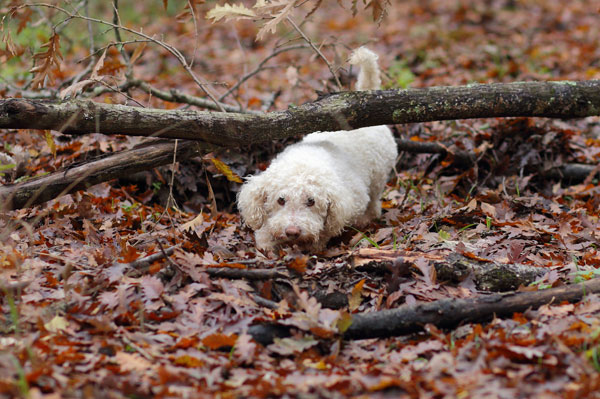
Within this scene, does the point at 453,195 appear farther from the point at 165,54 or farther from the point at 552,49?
the point at 165,54

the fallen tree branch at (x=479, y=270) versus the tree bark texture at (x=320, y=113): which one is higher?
the tree bark texture at (x=320, y=113)

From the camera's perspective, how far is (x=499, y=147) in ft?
21.4

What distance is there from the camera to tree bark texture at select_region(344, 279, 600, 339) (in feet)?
10.1

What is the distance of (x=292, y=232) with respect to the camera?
13.9 ft

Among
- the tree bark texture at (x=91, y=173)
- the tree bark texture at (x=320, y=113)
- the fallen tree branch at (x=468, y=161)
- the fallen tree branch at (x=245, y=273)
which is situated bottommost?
the fallen tree branch at (x=468, y=161)

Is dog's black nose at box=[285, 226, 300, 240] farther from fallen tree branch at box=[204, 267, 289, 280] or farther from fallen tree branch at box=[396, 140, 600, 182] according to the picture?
Result: fallen tree branch at box=[396, 140, 600, 182]

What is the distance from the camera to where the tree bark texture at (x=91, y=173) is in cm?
413

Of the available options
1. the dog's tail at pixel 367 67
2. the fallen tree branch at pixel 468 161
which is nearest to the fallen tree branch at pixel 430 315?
the dog's tail at pixel 367 67

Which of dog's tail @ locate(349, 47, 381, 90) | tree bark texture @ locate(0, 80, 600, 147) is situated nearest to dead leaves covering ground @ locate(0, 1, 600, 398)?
tree bark texture @ locate(0, 80, 600, 147)

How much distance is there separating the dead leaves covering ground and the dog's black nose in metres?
0.27

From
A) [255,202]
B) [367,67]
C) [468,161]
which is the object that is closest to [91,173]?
[255,202]

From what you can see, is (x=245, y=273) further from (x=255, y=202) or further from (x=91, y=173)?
(x=91, y=173)

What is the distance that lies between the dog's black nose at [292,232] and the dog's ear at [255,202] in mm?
421

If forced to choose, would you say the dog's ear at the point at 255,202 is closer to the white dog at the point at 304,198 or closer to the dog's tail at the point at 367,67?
the white dog at the point at 304,198
